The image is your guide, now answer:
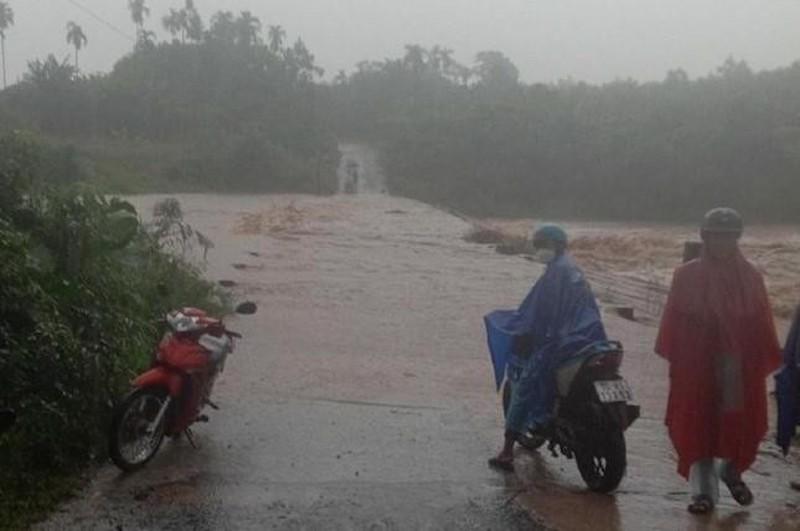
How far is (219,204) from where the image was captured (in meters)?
39.9

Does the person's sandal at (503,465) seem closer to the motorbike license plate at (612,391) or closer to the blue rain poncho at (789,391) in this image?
the motorbike license plate at (612,391)

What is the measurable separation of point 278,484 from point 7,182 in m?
3.35

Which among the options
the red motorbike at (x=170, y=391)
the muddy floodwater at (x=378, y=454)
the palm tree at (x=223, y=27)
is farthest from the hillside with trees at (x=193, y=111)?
the red motorbike at (x=170, y=391)

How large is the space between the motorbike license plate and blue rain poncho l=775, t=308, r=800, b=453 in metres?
1.15

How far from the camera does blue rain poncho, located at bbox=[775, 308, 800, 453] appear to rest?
6.09m

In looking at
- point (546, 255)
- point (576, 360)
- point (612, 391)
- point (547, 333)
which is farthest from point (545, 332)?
point (612, 391)

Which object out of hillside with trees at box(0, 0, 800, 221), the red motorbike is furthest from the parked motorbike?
hillside with trees at box(0, 0, 800, 221)

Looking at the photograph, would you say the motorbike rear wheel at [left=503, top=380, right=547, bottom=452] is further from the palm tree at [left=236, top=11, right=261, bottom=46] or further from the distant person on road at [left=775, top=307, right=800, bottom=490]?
the palm tree at [left=236, top=11, right=261, bottom=46]

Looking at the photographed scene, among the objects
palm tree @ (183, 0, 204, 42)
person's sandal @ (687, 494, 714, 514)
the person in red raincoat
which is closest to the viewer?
the person in red raincoat

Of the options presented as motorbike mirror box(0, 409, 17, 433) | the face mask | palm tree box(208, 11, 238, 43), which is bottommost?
motorbike mirror box(0, 409, 17, 433)

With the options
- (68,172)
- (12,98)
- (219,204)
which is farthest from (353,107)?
(68,172)

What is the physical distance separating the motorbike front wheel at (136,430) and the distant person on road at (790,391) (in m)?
3.69

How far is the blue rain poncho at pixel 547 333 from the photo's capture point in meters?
Result: 5.84

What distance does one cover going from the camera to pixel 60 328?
571cm
